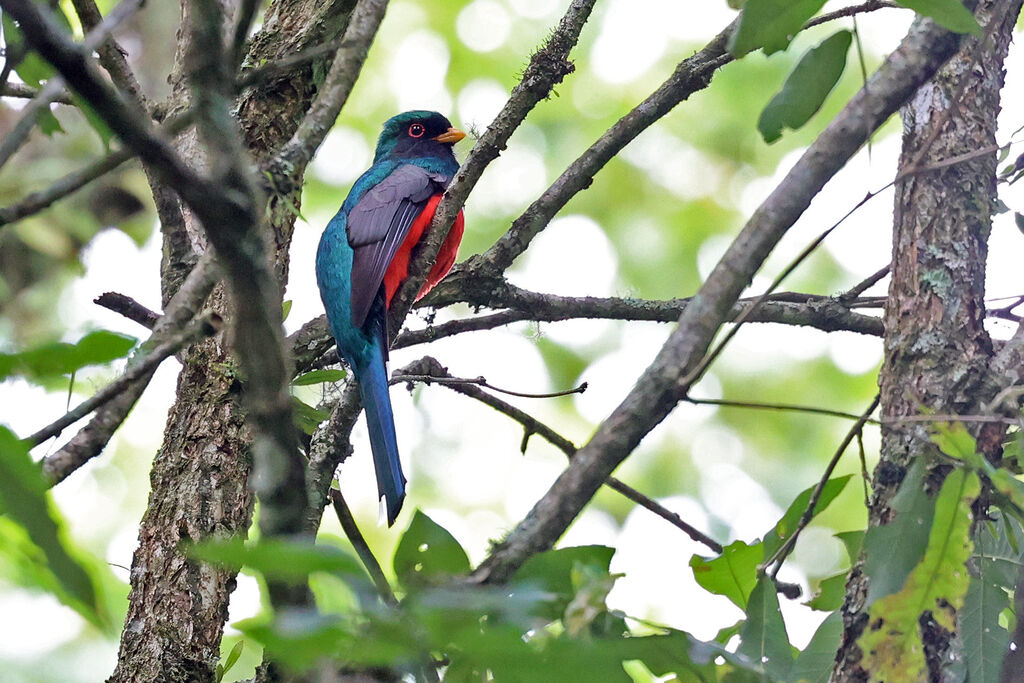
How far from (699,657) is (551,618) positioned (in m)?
0.24

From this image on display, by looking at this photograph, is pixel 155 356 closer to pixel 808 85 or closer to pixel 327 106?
pixel 327 106

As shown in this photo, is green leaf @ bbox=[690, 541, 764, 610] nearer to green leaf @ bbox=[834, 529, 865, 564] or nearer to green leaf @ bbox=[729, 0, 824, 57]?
green leaf @ bbox=[834, 529, 865, 564]

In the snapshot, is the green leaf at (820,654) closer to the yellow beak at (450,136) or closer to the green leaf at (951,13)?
the green leaf at (951,13)

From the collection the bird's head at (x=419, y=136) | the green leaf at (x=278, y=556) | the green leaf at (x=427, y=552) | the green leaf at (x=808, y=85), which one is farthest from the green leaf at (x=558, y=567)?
the bird's head at (x=419, y=136)

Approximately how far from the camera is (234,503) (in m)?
2.76

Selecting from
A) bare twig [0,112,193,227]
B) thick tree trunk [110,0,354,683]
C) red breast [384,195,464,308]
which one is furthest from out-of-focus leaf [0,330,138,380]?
red breast [384,195,464,308]

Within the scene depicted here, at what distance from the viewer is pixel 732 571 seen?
2.38 m

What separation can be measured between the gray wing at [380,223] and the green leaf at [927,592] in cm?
249

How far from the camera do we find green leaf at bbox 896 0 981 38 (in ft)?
5.52

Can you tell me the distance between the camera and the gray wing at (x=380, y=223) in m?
4.25

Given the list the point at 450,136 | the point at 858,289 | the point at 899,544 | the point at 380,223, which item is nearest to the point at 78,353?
the point at 899,544

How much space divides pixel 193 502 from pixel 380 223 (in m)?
2.13

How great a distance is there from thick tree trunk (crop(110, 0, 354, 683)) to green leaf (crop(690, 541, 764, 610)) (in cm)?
125

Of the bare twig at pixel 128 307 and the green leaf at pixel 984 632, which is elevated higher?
the bare twig at pixel 128 307
